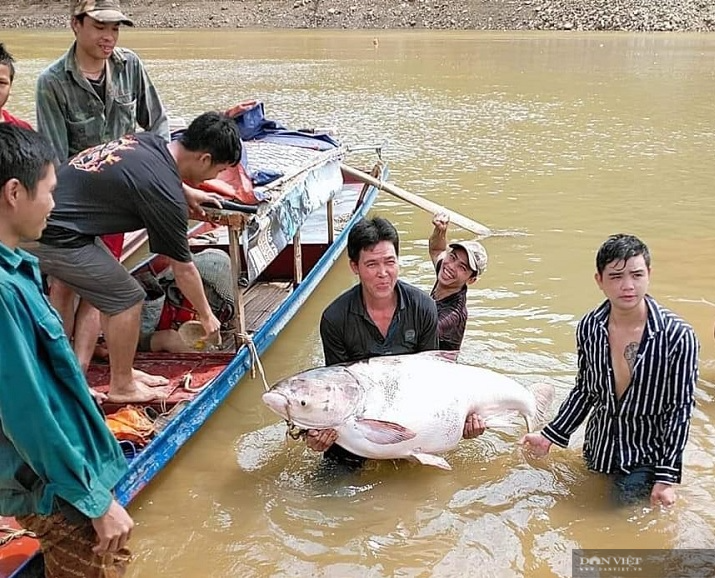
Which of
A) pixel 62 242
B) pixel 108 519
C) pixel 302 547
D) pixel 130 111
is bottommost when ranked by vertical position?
pixel 302 547

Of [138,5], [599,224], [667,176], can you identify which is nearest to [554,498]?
[599,224]

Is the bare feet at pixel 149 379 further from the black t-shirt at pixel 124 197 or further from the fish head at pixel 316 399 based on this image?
the fish head at pixel 316 399

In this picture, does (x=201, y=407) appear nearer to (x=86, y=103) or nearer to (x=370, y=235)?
(x=370, y=235)

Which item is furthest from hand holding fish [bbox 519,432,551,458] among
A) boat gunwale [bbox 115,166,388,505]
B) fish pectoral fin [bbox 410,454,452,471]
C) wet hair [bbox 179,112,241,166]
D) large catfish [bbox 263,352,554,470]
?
wet hair [bbox 179,112,241,166]

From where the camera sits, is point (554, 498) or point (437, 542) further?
point (554, 498)

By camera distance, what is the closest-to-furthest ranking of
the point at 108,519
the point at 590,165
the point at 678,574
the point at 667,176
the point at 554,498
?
the point at 108,519
the point at 678,574
the point at 554,498
the point at 667,176
the point at 590,165

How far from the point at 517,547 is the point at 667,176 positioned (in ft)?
30.0

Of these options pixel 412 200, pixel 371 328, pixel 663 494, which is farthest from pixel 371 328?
pixel 412 200

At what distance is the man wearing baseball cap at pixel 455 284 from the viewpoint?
16.5ft

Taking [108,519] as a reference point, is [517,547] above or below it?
below

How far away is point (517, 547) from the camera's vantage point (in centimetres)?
407

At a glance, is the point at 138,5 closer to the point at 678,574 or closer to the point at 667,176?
the point at 667,176

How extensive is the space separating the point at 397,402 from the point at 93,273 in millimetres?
1803

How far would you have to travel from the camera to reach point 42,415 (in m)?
2.19
